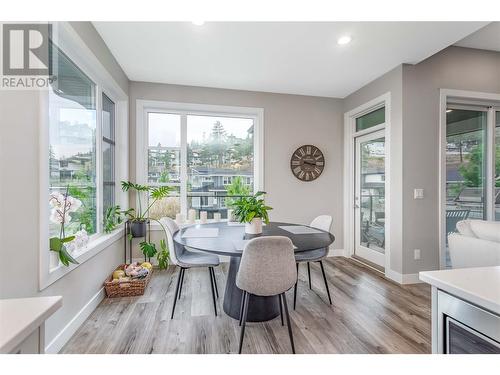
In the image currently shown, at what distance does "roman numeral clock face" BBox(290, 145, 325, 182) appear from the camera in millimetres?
3941

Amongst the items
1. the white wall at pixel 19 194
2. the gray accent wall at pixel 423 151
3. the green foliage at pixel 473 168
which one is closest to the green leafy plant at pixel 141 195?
the white wall at pixel 19 194

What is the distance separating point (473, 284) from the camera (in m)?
0.80

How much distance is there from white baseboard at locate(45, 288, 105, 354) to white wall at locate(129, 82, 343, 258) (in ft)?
8.20

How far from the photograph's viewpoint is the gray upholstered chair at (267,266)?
1576mm

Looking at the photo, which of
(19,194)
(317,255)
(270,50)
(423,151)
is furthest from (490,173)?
(19,194)

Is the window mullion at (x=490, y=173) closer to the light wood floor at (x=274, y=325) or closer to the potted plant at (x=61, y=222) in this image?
the light wood floor at (x=274, y=325)

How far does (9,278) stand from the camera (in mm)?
1308

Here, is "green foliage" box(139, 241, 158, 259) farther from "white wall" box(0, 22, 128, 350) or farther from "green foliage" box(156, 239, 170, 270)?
"white wall" box(0, 22, 128, 350)

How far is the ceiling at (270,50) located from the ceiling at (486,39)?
0.64 metres

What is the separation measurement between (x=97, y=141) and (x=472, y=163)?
15.5ft

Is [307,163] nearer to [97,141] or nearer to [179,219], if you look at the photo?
[179,219]

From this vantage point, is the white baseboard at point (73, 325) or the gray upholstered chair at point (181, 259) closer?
the white baseboard at point (73, 325)
